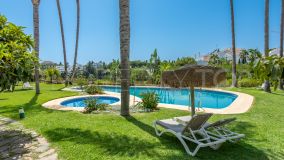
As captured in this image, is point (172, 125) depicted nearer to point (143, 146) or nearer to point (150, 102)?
point (143, 146)

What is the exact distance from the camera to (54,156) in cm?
476

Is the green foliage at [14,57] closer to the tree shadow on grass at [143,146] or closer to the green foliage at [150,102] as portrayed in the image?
the tree shadow on grass at [143,146]

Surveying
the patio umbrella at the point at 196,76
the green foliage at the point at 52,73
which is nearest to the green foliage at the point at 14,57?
the patio umbrella at the point at 196,76

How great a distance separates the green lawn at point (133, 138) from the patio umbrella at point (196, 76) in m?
1.68

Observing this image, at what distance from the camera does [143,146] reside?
5.32 metres

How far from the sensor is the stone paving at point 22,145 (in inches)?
189

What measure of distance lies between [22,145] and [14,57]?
2.24 m

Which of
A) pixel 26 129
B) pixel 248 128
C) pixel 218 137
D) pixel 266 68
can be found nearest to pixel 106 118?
pixel 26 129

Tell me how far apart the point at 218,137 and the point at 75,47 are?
23.9 meters

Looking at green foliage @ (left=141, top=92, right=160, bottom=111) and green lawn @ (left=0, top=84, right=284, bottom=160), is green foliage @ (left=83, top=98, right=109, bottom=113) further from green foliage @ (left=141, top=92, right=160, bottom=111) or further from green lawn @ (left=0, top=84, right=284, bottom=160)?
green foliage @ (left=141, top=92, right=160, bottom=111)

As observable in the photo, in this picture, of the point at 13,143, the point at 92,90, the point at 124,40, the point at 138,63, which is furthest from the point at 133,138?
the point at 138,63

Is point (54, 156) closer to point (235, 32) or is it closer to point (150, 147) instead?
point (150, 147)

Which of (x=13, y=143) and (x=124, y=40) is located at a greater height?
(x=124, y=40)

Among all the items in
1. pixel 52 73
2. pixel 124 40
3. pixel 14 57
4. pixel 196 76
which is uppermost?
pixel 124 40
